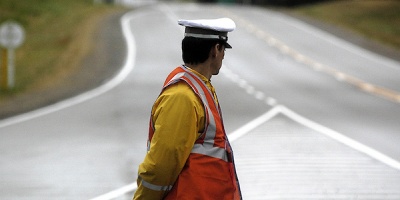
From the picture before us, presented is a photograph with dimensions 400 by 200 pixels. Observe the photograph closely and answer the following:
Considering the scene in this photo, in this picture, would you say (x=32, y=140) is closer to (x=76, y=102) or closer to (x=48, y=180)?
(x=48, y=180)

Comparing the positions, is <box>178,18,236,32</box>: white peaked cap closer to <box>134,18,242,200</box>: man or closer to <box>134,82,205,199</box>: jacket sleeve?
<box>134,18,242,200</box>: man

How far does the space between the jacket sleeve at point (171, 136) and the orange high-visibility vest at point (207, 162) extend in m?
0.06

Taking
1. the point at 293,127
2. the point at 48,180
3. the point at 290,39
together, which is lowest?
the point at 290,39

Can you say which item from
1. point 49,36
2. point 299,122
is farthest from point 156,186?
point 49,36

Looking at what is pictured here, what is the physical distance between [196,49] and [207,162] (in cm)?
58

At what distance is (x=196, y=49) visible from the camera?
14.8 ft

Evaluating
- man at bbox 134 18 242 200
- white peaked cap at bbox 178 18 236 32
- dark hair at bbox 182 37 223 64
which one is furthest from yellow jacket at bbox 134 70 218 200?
white peaked cap at bbox 178 18 236 32

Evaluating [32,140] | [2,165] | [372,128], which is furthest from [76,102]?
[2,165]

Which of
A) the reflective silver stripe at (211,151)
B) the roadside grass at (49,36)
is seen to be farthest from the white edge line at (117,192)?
the roadside grass at (49,36)

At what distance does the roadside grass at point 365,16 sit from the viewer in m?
44.9

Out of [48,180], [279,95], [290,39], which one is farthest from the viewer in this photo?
[290,39]

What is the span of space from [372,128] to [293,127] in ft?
5.29

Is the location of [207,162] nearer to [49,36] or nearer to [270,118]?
[270,118]

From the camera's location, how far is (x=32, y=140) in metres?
15.4
